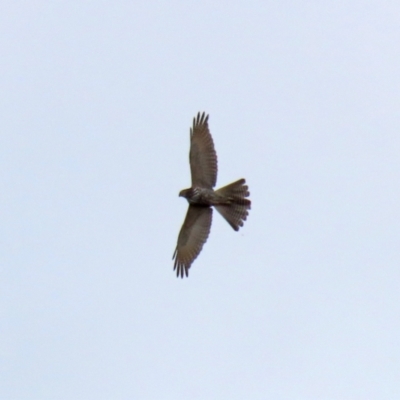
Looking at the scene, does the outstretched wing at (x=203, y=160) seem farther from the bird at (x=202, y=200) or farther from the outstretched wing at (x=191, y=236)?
the outstretched wing at (x=191, y=236)

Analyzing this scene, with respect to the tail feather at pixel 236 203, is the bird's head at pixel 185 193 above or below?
above

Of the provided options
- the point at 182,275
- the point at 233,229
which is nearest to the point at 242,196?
the point at 233,229

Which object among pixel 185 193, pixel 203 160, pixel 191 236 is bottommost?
pixel 191 236

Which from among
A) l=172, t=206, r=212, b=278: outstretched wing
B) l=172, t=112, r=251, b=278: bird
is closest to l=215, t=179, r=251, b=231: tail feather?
l=172, t=112, r=251, b=278: bird

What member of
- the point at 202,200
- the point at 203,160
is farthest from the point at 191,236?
the point at 203,160

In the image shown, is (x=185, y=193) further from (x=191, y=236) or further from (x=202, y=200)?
(x=191, y=236)

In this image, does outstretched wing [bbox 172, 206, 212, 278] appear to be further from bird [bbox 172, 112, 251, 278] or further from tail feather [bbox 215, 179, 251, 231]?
tail feather [bbox 215, 179, 251, 231]

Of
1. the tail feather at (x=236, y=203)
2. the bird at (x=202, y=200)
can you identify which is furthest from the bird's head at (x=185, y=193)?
the tail feather at (x=236, y=203)

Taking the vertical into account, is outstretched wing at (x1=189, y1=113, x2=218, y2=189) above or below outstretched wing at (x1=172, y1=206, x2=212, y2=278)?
above
